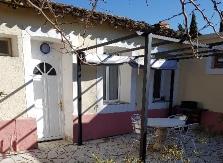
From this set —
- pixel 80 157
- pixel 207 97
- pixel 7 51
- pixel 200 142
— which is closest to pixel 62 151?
pixel 80 157

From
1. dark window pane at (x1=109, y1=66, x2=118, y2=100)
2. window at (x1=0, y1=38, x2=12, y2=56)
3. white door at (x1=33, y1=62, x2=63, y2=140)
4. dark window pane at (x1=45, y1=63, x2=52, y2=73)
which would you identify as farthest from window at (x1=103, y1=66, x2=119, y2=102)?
window at (x1=0, y1=38, x2=12, y2=56)

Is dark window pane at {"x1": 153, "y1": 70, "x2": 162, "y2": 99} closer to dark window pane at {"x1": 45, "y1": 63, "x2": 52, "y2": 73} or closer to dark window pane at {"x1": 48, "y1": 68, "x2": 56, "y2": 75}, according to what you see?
dark window pane at {"x1": 48, "y1": 68, "x2": 56, "y2": 75}

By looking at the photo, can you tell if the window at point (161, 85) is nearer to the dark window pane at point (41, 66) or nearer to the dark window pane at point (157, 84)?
the dark window pane at point (157, 84)

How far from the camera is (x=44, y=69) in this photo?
25.0 ft

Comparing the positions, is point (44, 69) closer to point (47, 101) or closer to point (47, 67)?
point (47, 67)

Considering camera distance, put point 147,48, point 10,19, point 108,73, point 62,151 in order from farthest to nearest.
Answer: point 108,73 < point 62,151 < point 10,19 < point 147,48

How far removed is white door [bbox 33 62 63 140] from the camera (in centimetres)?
754

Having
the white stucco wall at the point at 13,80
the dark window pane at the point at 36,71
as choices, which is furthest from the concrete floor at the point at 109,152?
the dark window pane at the point at 36,71

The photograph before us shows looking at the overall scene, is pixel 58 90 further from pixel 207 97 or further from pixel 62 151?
pixel 207 97

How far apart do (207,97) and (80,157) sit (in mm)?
6092

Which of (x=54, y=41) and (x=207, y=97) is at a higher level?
(x=54, y=41)

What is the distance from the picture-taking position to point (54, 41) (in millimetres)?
7402

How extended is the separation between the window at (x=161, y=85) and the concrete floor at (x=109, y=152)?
2604mm

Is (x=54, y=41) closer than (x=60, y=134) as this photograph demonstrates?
Yes
